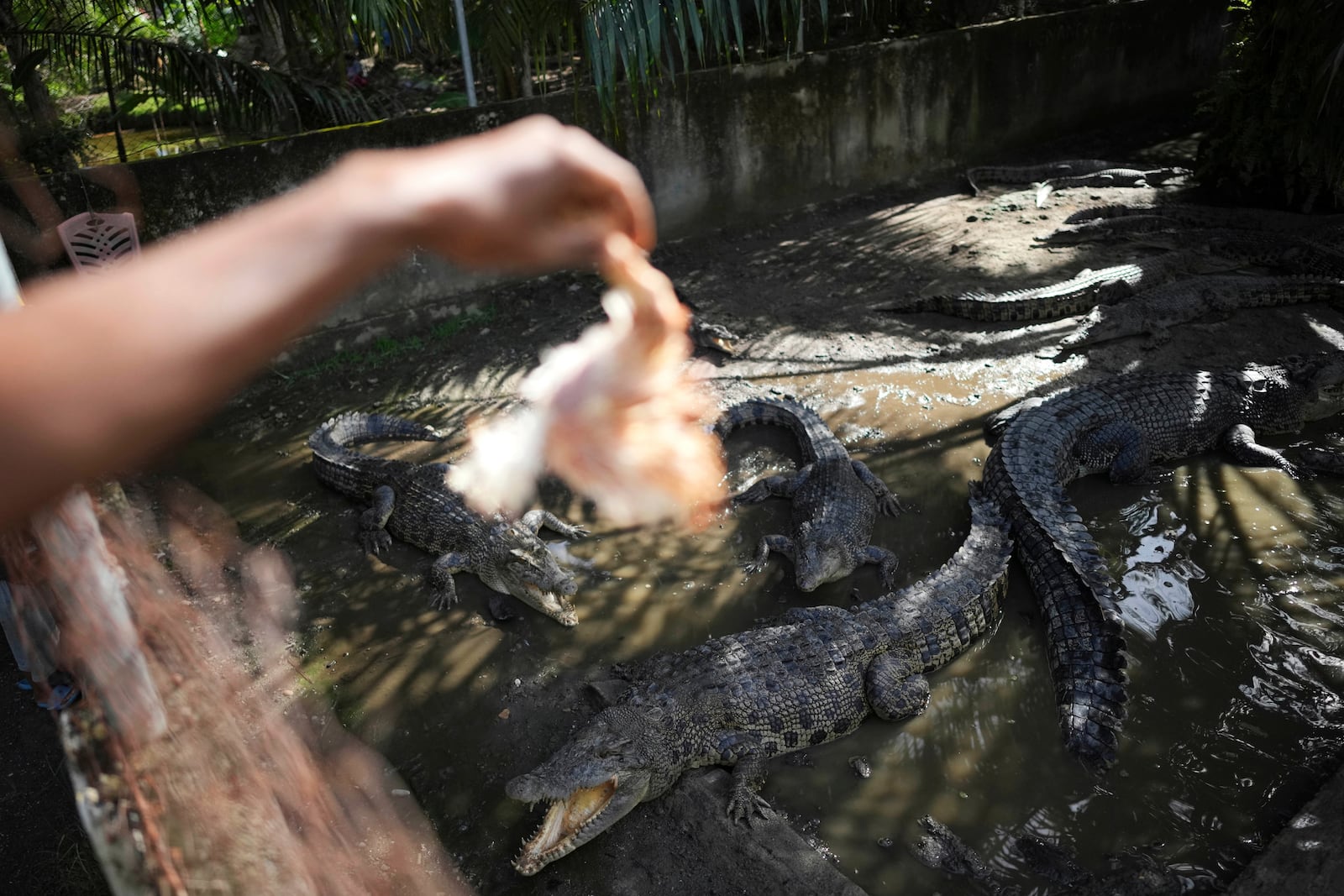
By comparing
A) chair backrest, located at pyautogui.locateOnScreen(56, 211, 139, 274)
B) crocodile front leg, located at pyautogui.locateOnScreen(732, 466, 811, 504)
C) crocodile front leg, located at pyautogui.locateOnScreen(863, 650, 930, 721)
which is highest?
chair backrest, located at pyautogui.locateOnScreen(56, 211, 139, 274)

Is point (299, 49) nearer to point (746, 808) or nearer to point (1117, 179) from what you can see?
point (746, 808)

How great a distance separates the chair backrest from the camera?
239 inches

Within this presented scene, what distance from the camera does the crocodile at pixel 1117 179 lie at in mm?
10180

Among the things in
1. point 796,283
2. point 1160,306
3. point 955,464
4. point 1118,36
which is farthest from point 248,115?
point 1118,36

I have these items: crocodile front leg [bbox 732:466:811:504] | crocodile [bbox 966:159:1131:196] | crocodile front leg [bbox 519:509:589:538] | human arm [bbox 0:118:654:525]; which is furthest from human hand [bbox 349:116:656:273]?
crocodile [bbox 966:159:1131:196]

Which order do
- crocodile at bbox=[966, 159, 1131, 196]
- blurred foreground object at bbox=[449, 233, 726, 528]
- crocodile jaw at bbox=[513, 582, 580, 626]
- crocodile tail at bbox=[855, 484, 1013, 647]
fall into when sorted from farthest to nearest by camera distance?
crocodile at bbox=[966, 159, 1131, 196] < crocodile jaw at bbox=[513, 582, 580, 626] < crocodile tail at bbox=[855, 484, 1013, 647] < blurred foreground object at bbox=[449, 233, 726, 528]

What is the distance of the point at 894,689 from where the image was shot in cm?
382

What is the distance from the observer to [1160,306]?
7.05 m

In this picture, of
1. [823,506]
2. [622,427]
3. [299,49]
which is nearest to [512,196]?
[622,427]

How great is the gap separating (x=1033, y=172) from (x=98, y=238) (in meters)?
10.2

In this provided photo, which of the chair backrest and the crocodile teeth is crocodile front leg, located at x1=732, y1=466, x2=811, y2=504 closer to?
the crocodile teeth

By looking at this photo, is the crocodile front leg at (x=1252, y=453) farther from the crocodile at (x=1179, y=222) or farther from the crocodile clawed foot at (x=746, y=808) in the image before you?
the crocodile clawed foot at (x=746, y=808)

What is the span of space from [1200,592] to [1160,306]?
3.52m

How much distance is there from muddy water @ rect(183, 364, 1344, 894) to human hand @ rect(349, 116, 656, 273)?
292 cm
